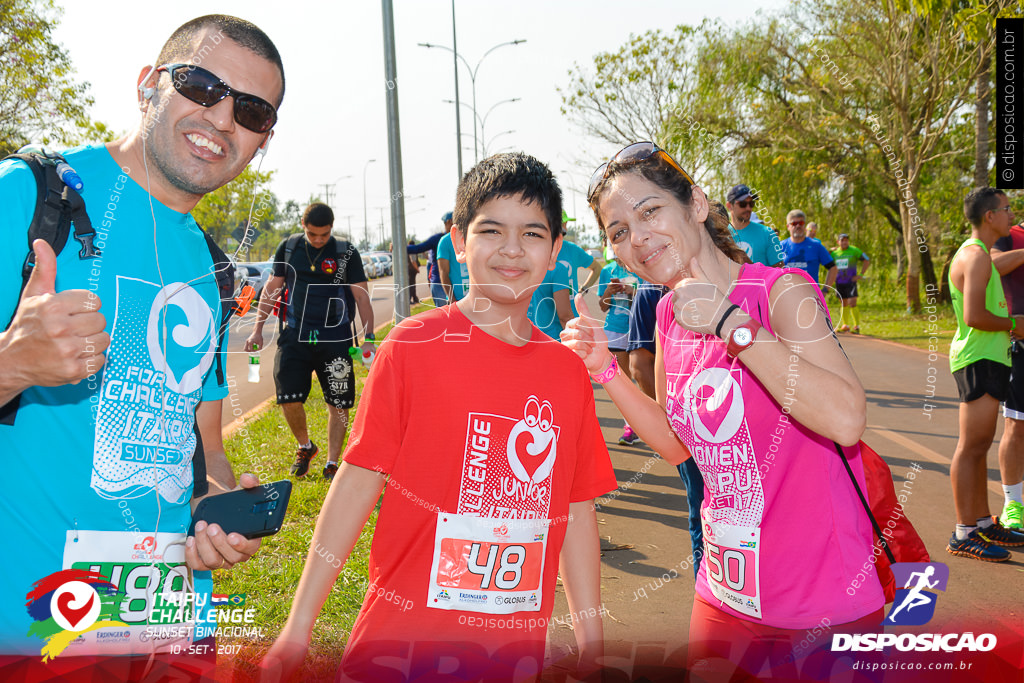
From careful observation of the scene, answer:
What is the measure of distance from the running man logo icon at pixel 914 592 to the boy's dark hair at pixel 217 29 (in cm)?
223

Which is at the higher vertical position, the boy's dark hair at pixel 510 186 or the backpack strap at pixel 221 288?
the boy's dark hair at pixel 510 186

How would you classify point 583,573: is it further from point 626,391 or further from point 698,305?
point 698,305

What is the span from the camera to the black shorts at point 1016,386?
177 inches

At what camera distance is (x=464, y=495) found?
1.79 meters

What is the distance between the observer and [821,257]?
977cm

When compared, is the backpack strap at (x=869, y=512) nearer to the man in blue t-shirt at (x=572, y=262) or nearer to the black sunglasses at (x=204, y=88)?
the black sunglasses at (x=204, y=88)

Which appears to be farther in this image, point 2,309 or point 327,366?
point 327,366

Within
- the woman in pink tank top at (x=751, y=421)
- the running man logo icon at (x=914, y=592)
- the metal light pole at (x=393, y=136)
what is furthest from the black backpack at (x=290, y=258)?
the running man logo icon at (x=914, y=592)

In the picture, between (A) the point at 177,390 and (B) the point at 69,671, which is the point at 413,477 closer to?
(A) the point at 177,390

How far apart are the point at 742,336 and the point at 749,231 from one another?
186 inches

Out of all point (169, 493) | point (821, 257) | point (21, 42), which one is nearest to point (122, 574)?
point (169, 493)

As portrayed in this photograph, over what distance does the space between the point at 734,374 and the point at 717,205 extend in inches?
32.1

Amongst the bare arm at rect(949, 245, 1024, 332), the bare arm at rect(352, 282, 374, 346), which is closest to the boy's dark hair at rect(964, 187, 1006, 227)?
the bare arm at rect(949, 245, 1024, 332)

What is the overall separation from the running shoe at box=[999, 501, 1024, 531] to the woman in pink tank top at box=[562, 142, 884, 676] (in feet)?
11.8
